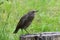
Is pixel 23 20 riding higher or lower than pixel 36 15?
higher

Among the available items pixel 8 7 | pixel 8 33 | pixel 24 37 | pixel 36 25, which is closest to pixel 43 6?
pixel 36 25

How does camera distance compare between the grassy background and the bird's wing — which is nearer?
the bird's wing

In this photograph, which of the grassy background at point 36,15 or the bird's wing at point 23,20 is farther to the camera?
the grassy background at point 36,15

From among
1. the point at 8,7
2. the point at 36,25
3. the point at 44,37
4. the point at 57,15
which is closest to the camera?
the point at 44,37

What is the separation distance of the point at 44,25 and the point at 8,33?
102 centimetres

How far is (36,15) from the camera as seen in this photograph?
25.4 feet

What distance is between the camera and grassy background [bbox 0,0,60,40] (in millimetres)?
6566

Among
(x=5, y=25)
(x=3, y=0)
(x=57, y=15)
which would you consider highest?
(x=3, y=0)

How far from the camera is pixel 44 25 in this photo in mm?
6941

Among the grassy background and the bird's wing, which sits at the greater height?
the bird's wing

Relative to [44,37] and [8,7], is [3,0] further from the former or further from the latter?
[44,37]

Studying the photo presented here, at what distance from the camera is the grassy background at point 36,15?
657 cm

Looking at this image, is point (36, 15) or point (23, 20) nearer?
point (23, 20)

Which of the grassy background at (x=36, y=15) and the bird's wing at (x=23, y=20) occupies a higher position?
the bird's wing at (x=23, y=20)
